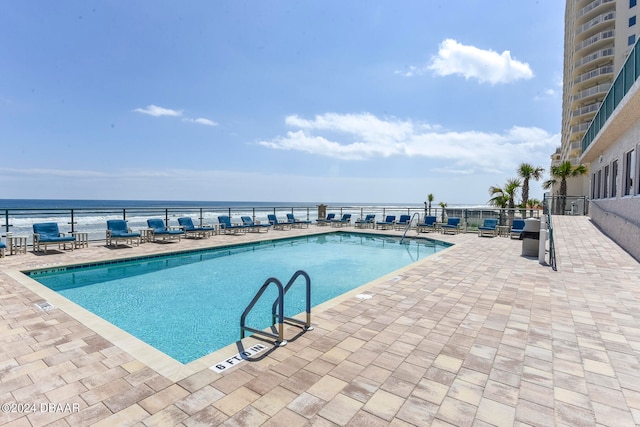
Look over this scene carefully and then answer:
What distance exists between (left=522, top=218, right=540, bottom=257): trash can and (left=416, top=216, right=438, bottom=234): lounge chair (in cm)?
586

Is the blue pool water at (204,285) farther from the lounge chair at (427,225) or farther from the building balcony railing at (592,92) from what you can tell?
the building balcony railing at (592,92)

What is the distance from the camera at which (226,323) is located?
453 centimetres

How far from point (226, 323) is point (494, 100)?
56.8 ft

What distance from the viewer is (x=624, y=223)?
9.05m

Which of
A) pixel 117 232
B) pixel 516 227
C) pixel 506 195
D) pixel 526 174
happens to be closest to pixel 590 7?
pixel 526 174

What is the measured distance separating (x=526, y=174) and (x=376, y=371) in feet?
93.7

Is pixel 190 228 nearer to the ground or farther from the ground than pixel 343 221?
farther from the ground

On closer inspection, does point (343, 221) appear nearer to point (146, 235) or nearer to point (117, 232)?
point (146, 235)

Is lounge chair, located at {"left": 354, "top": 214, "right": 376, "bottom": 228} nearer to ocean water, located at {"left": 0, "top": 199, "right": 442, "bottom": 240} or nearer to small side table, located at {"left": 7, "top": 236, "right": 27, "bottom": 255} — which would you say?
ocean water, located at {"left": 0, "top": 199, "right": 442, "bottom": 240}

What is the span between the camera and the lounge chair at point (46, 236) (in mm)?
8062

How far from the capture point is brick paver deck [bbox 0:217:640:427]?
208cm

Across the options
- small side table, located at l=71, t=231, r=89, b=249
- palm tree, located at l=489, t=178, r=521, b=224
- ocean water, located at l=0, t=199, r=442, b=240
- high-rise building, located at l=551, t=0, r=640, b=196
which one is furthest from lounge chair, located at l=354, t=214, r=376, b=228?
high-rise building, located at l=551, t=0, r=640, b=196

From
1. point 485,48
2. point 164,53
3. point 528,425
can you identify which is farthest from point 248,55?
point 528,425

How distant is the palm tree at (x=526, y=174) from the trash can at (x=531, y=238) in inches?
812
